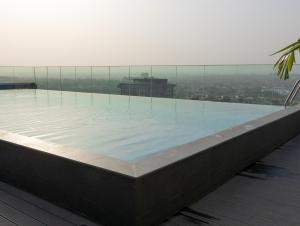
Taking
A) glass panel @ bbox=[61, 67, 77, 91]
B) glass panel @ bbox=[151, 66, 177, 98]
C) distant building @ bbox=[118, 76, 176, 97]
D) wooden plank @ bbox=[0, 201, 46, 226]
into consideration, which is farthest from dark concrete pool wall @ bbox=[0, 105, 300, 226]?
glass panel @ bbox=[61, 67, 77, 91]

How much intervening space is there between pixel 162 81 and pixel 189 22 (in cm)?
326

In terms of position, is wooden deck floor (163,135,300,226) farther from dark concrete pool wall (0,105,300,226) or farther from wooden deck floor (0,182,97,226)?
wooden deck floor (0,182,97,226)

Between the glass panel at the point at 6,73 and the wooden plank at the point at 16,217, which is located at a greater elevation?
the glass panel at the point at 6,73

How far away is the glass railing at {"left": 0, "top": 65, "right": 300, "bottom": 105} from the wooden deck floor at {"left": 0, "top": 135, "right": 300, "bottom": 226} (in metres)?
5.57

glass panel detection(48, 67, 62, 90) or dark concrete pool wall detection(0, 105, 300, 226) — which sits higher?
glass panel detection(48, 67, 62, 90)

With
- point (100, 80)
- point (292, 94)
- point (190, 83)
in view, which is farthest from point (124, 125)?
point (100, 80)

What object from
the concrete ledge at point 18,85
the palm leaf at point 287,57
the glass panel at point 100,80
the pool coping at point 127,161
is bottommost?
the pool coping at point 127,161

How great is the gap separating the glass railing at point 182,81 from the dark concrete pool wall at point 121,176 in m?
5.82

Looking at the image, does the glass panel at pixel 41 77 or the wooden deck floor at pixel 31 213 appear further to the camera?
the glass panel at pixel 41 77

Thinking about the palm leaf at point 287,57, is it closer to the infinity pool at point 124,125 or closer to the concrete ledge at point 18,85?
the infinity pool at point 124,125

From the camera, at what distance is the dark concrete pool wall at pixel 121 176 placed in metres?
2.25

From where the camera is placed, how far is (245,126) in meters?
3.98

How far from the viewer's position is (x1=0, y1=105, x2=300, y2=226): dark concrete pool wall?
7.39 ft

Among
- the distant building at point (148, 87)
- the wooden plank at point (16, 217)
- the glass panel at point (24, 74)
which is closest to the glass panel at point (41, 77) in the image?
the glass panel at point (24, 74)
